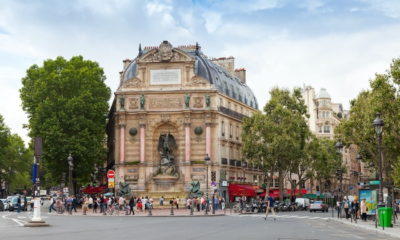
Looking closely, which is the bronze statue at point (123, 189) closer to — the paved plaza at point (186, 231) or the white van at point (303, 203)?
the white van at point (303, 203)

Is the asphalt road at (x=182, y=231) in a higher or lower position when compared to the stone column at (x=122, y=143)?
lower

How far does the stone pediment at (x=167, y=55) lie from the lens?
62719 mm

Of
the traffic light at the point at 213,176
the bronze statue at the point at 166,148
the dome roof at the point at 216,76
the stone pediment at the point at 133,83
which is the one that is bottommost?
the traffic light at the point at 213,176

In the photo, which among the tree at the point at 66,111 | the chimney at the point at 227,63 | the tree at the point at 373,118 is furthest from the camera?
the chimney at the point at 227,63

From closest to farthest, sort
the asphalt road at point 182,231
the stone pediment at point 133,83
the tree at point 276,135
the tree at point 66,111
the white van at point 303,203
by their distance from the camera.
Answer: the asphalt road at point 182,231
the tree at point 66,111
the stone pediment at point 133,83
the tree at point 276,135
the white van at point 303,203

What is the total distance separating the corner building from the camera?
62156 millimetres

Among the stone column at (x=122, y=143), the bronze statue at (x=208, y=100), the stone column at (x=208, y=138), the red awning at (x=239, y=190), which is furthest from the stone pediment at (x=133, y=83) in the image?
the red awning at (x=239, y=190)

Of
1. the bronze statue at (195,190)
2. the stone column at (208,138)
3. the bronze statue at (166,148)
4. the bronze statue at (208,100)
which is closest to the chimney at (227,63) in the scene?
the bronze statue at (208,100)

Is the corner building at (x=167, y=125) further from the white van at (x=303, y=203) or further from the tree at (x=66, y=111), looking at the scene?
the white van at (x=303, y=203)

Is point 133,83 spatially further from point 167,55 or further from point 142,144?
point 142,144

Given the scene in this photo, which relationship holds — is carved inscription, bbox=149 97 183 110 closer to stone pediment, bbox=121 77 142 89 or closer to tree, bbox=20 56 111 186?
stone pediment, bbox=121 77 142 89

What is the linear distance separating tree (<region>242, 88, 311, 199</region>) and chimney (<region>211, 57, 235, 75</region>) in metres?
12.7

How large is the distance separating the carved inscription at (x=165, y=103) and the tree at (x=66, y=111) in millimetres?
5206

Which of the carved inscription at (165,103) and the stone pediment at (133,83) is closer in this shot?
the carved inscription at (165,103)
